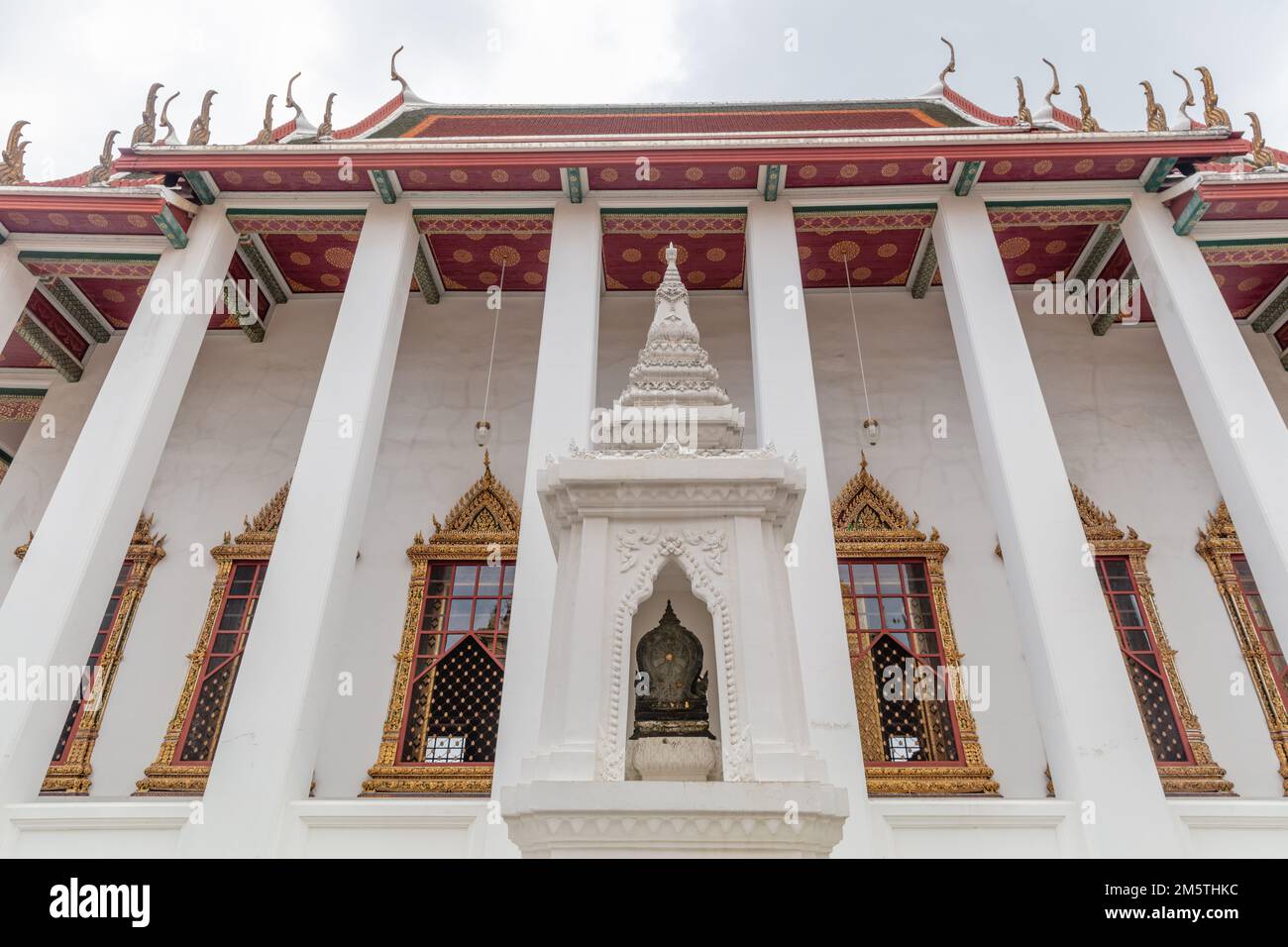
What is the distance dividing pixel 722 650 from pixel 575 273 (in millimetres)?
4195

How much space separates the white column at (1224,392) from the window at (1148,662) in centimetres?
113

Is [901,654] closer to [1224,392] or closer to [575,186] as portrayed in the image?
[1224,392]

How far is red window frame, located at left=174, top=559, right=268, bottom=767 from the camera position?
6738 mm

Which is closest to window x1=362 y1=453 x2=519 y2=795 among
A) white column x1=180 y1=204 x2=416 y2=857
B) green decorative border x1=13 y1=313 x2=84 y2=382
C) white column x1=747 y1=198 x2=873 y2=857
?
white column x1=180 y1=204 x2=416 y2=857

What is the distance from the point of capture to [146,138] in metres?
6.66

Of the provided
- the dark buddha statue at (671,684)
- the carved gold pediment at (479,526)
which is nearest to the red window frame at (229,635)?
the carved gold pediment at (479,526)

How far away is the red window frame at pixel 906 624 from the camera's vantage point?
6746 mm

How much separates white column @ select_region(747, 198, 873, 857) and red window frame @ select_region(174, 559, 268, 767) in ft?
15.0

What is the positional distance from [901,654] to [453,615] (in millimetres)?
3960

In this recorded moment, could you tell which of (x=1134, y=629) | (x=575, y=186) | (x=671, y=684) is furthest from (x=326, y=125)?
(x=1134, y=629)

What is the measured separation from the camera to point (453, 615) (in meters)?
7.27

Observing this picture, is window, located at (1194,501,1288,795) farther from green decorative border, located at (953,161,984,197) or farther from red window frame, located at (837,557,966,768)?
green decorative border, located at (953,161,984,197)
